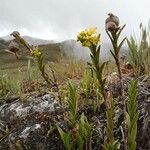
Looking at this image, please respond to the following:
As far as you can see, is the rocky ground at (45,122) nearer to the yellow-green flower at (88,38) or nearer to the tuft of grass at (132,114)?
the tuft of grass at (132,114)

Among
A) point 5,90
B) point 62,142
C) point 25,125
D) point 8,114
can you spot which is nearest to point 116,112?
point 62,142

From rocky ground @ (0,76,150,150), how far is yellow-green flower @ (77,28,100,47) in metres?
1.12

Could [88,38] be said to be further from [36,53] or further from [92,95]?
[92,95]

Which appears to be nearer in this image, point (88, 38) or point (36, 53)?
point (88, 38)

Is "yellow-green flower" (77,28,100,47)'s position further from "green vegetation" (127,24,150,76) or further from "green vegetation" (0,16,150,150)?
"green vegetation" (127,24,150,76)

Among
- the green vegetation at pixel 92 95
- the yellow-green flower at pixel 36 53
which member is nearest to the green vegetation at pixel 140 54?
the green vegetation at pixel 92 95

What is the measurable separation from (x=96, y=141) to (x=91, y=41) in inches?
51.2

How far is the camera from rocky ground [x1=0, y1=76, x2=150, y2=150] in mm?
3551

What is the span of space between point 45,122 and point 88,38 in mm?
1651

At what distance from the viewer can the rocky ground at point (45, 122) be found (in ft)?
11.7

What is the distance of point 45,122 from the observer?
4.00 m

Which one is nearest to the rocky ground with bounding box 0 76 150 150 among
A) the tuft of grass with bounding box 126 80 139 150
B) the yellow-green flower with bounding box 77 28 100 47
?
the tuft of grass with bounding box 126 80 139 150

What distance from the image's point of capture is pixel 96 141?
3578 millimetres

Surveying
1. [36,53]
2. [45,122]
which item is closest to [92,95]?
[45,122]
